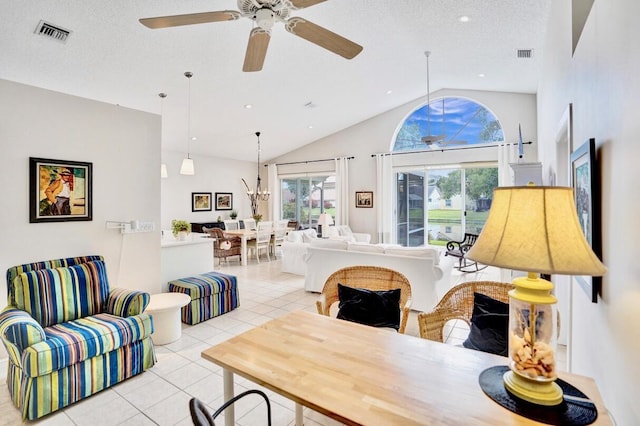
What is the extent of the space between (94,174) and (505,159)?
7.08 metres

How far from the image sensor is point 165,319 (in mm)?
3250

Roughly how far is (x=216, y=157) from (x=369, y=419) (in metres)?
9.17

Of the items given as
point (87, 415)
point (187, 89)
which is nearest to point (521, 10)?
point (187, 89)

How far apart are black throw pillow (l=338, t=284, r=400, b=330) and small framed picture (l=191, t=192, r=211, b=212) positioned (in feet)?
23.6

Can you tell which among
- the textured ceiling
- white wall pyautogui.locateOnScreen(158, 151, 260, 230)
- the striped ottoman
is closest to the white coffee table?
the striped ottoman

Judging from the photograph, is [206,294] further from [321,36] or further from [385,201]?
[385,201]

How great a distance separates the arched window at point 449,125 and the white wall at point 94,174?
5.45 meters

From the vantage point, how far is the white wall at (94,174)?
2.82 meters

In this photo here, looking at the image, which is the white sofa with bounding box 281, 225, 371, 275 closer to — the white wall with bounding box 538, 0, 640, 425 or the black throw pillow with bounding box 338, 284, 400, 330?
the black throw pillow with bounding box 338, 284, 400, 330

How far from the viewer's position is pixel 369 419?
3.42 ft

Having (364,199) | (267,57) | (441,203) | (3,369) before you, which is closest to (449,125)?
(441,203)

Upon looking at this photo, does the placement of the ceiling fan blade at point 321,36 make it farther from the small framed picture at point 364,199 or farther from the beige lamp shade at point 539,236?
the small framed picture at point 364,199

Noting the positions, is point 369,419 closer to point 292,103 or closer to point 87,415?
point 87,415

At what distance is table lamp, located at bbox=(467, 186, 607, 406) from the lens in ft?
3.21
